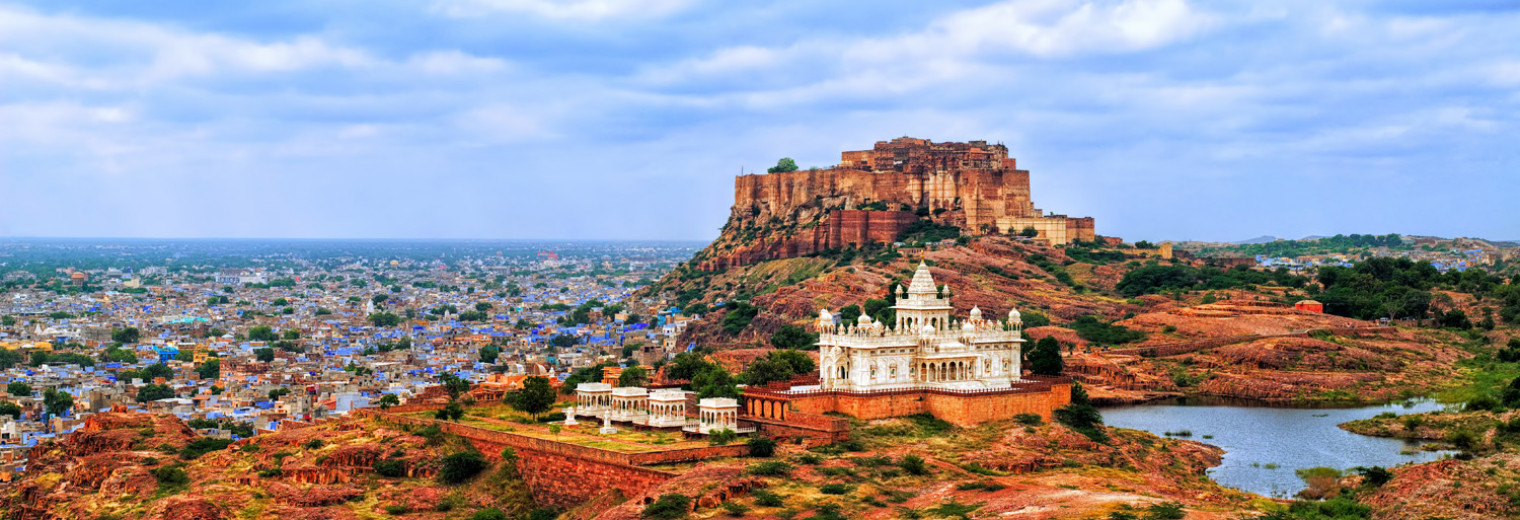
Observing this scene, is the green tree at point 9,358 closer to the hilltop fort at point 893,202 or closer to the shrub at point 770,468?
the hilltop fort at point 893,202

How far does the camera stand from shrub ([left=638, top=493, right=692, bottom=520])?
40688mm

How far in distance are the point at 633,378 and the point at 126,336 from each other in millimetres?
66317

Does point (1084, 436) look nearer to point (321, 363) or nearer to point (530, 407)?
point (530, 407)

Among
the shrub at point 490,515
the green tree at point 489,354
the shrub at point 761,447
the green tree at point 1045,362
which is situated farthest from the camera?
the green tree at point 489,354

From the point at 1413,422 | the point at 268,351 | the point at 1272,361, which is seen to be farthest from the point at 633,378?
the point at 268,351

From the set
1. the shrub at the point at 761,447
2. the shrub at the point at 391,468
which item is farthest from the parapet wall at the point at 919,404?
Result: the shrub at the point at 391,468

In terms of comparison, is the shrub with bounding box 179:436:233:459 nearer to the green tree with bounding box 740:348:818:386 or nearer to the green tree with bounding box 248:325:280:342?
the green tree with bounding box 740:348:818:386

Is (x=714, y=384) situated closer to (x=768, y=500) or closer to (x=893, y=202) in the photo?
(x=768, y=500)

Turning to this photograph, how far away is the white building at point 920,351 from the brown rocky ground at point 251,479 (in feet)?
36.4

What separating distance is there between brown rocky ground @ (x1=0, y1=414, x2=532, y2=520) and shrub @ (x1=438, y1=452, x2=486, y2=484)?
1.48 feet

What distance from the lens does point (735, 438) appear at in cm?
4828

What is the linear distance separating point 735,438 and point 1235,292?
58568 mm

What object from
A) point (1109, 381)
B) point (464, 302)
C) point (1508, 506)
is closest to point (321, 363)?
point (1109, 381)

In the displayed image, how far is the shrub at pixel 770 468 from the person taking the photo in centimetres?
4356
